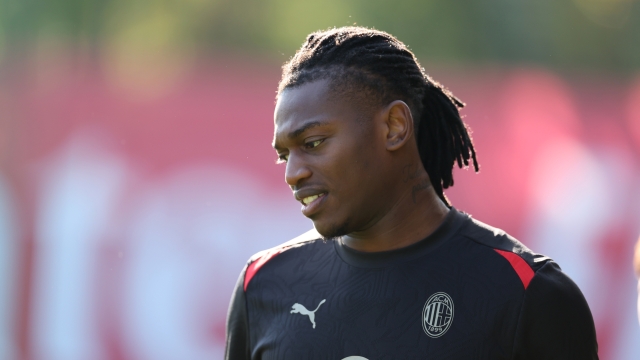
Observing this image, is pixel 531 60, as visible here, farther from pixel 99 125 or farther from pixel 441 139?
pixel 441 139

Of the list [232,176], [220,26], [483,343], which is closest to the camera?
[483,343]

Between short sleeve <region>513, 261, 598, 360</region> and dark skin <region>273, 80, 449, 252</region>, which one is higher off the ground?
dark skin <region>273, 80, 449, 252</region>

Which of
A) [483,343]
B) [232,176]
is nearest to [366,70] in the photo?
[483,343]

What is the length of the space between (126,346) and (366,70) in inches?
121

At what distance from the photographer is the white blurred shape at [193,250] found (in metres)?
4.71

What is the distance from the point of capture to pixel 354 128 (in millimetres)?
2133

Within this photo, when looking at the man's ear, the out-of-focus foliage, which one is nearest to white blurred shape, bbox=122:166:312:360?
the out-of-focus foliage

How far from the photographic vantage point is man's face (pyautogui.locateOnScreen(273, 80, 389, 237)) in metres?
2.11

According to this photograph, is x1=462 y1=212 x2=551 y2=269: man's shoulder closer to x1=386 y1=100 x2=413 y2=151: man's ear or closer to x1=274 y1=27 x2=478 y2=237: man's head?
x1=274 y1=27 x2=478 y2=237: man's head

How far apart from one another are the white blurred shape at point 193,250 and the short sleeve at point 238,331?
2.39 m

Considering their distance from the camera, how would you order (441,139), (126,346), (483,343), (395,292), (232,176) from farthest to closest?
(232,176), (126,346), (441,139), (395,292), (483,343)

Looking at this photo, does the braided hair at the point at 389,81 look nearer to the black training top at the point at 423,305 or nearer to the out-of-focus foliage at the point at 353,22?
the black training top at the point at 423,305

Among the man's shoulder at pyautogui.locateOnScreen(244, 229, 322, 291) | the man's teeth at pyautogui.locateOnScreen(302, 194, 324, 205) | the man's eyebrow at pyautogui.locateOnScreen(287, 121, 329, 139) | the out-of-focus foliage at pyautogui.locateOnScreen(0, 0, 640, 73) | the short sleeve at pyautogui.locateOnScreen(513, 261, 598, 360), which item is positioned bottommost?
the short sleeve at pyautogui.locateOnScreen(513, 261, 598, 360)

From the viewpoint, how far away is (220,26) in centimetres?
551
